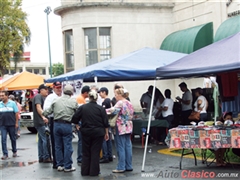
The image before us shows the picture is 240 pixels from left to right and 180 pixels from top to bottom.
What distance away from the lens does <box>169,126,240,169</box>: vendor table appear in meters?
9.30

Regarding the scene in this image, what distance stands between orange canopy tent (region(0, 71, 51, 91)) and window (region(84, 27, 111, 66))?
294 centimetres

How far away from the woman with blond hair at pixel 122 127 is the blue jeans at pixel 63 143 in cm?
104

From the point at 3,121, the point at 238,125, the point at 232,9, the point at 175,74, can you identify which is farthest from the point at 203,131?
the point at 232,9

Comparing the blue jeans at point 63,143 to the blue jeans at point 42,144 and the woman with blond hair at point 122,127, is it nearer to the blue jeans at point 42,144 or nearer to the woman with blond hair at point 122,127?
the woman with blond hair at point 122,127

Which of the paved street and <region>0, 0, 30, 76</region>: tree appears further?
<region>0, 0, 30, 76</region>: tree

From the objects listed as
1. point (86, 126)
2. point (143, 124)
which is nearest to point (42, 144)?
point (86, 126)

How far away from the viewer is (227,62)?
9.11 m

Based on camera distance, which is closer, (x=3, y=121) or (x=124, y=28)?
(x=3, y=121)

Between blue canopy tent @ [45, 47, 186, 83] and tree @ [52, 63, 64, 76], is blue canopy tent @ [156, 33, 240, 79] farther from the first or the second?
tree @ [52, 63, 64, 76]

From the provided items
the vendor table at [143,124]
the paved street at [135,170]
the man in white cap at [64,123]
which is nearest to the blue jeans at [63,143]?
the man in white cap at [64,123]

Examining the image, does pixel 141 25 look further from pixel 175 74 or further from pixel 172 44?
pixel 175 74

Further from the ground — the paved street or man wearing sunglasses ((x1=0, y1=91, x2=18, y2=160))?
man wearing sunglasses ((x1=0, y1=91, x2=18, y2=160))

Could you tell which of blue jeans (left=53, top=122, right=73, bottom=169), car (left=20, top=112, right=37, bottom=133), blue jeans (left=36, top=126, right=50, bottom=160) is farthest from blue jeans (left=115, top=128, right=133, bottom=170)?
car (left=20, top=112, right=37, bottom=133)

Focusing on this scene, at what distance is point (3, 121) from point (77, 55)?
12805 millimetres
